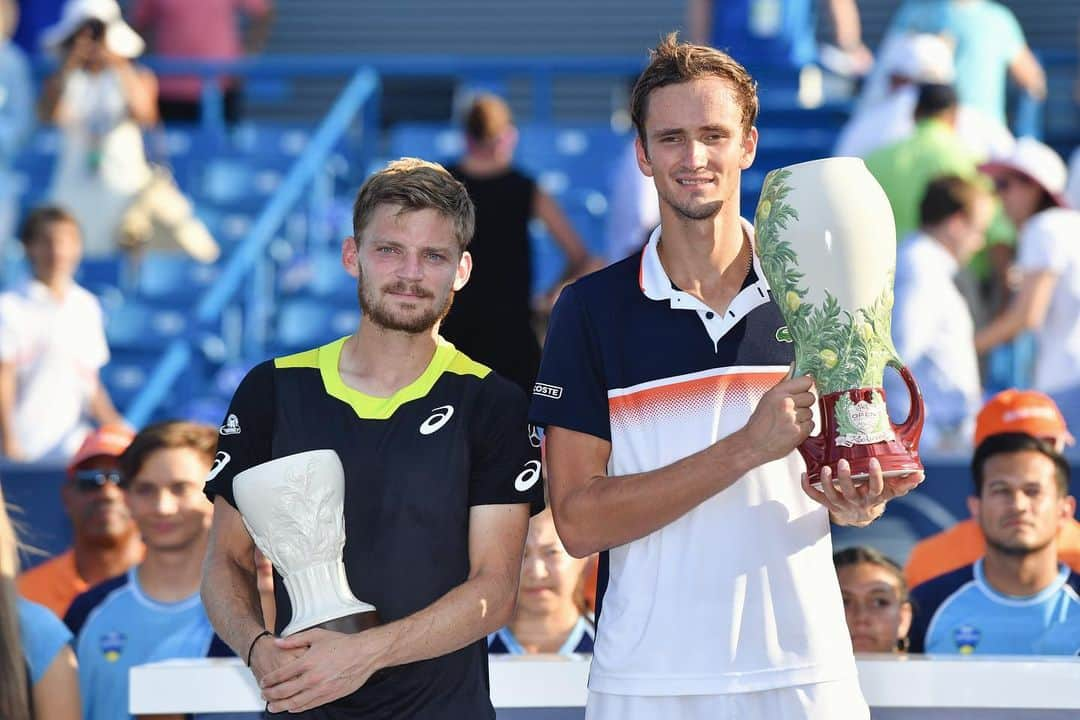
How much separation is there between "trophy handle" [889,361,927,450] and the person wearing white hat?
7111 mm

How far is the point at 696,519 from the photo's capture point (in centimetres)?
331

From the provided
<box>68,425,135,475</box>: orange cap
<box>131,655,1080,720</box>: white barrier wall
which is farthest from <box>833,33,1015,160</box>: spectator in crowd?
<box>131,655,1080,720</box>: white barrier wall

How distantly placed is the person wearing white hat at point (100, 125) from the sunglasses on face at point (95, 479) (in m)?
4.15

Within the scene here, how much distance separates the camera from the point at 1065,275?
23.7 feet

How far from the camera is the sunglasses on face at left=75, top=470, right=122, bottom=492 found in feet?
19.0

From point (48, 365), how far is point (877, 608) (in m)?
4.27

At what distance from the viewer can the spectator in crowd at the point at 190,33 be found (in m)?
11.0

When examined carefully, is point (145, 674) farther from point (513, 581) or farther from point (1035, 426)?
point (1035, 426)

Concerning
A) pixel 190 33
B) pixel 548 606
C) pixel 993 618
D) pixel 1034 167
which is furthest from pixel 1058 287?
pixel 190 33

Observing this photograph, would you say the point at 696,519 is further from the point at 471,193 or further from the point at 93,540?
the point at 471,193

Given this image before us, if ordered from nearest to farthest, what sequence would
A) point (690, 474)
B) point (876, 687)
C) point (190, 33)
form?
point (690, 474) < point (876, 687) < point (190, 33)

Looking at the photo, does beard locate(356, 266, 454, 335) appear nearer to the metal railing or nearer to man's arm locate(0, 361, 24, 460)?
man's arm locate(0, 361, 24, 460)

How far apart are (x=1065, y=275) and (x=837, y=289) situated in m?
4.31

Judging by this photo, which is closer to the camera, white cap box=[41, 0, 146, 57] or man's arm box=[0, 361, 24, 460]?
man's arm box=[0, 361, 24, 460]
